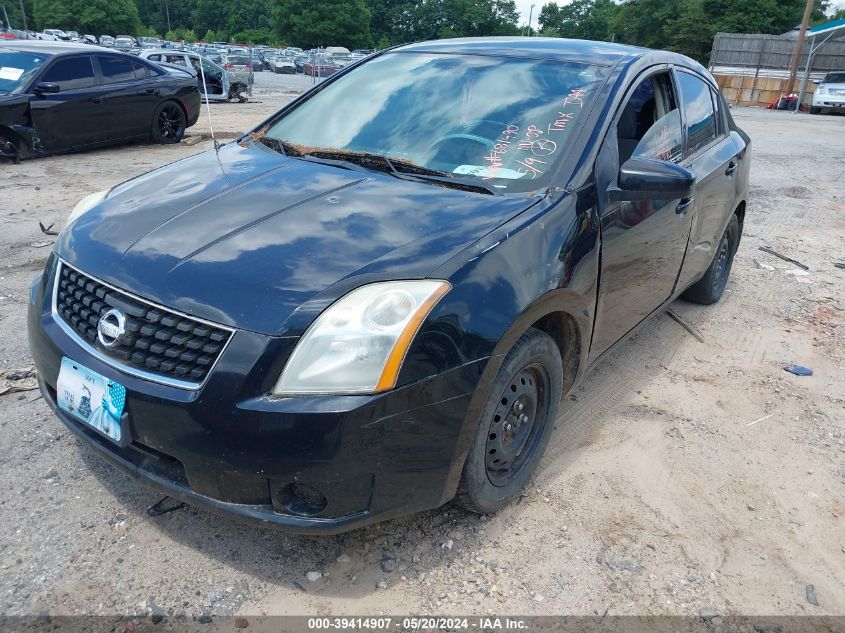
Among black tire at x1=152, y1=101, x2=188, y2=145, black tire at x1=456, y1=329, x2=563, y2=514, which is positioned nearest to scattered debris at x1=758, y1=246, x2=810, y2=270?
black tire at x1=456, y1=329, x2=563, y2=514

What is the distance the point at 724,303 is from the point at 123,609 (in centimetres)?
448

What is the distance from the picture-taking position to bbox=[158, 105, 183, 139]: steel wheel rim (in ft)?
34.5

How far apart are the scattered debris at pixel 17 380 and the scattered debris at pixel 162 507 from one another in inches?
48.1

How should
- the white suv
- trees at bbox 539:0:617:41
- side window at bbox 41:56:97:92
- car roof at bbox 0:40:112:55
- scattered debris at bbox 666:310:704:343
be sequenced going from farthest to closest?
1. trees at bbox 539:0:617:41
2. the white suv
3. car roof at bbox 0:40:112:55
4. side window at bbox 41:56:97:92
5. scattered debris at bbox 666:310:704:343

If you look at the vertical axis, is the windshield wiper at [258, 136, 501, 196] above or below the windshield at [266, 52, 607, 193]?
below

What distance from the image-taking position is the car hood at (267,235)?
6.44ft

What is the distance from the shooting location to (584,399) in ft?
11.5

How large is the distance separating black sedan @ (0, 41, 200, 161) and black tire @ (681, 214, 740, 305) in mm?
8172

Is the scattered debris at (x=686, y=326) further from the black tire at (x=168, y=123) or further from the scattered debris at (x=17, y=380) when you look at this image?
the black tire at (x=168, y=123)

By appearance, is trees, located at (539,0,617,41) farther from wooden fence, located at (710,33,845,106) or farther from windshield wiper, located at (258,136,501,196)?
windshield wiper, located at (258,136,501,196)

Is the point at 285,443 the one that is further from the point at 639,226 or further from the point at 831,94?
the point at 831,94

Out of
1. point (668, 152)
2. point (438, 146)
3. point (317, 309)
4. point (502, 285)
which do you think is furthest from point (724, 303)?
point (317, 309)

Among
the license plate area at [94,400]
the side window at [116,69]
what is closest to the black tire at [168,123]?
the side window at [116,69]

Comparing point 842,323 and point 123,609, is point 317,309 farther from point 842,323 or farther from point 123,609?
point 842,323
